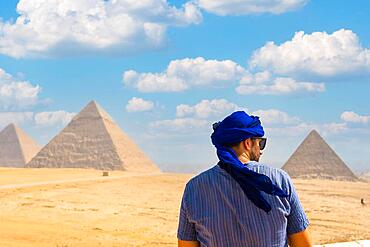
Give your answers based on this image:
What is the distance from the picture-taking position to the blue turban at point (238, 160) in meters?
2.43

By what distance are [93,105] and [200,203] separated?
101 m

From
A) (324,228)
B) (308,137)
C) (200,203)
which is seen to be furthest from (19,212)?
(308,137)

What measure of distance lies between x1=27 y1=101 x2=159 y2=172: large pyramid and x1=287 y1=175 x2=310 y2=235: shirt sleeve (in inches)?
3632

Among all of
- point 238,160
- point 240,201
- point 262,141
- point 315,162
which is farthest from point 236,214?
point 315,162

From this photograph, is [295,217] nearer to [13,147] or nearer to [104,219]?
[104,219]

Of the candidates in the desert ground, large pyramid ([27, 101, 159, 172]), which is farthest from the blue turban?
large pyramid ([27, 101, 159, 172])

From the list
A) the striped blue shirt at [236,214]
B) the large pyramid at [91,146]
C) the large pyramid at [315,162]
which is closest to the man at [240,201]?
the striped blue shirt at [236,214]

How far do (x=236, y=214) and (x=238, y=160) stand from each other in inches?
9.1

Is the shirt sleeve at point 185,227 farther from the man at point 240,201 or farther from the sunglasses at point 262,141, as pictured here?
the sunglasses at point 262,141

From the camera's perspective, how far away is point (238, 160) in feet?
8.29

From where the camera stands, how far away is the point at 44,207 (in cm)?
2183

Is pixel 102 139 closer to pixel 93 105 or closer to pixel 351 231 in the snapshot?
pixel 93 105

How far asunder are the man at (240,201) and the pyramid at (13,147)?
11174cm

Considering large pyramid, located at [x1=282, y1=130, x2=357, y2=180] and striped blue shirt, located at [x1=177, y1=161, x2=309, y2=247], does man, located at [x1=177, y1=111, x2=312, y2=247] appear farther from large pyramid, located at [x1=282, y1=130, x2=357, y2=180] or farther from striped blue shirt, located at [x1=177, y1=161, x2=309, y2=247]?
large pyramid, located at [x1=282, y1=130, x2=357, y2=180]
